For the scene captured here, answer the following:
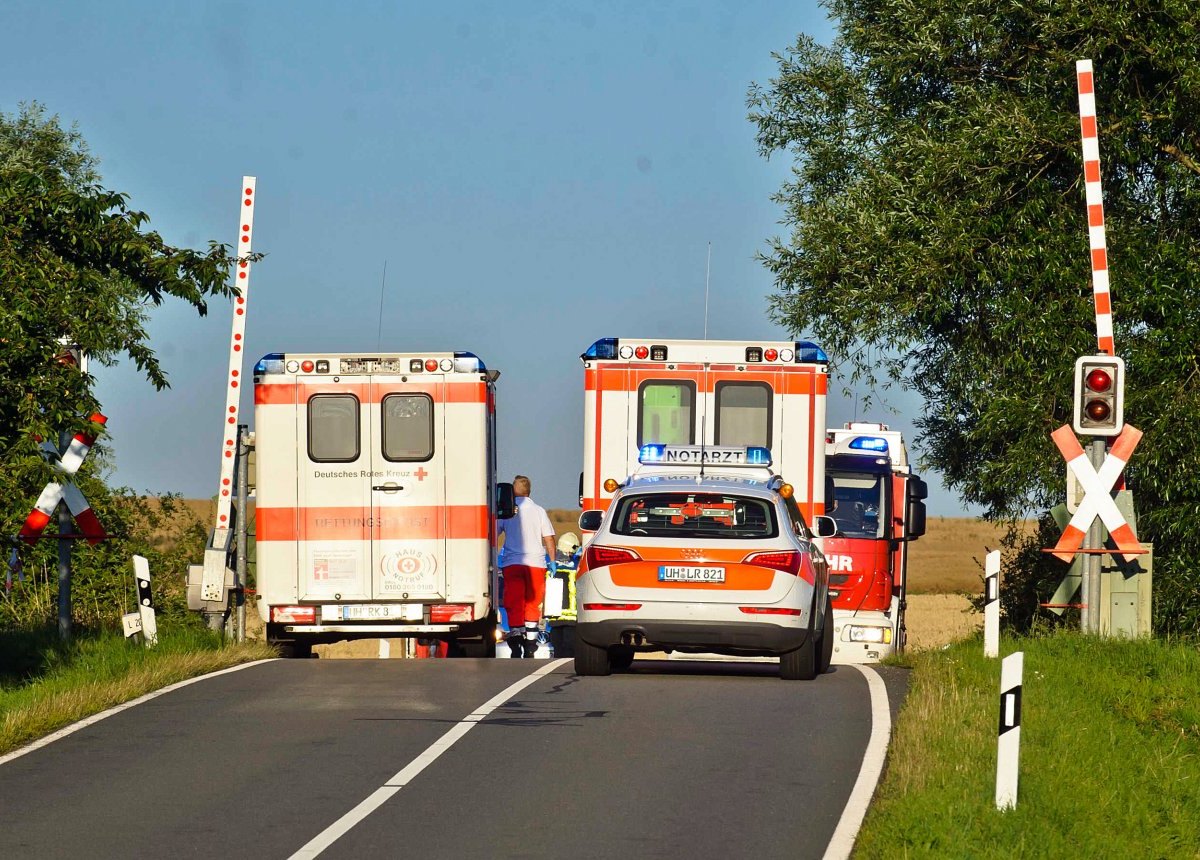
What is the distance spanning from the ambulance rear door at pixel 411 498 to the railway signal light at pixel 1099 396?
6946 millimetres

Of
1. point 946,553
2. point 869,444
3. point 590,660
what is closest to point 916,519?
point 869,444

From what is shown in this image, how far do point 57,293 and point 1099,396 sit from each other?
8043 mm

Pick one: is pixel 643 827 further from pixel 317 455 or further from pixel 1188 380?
pixel 1188 380

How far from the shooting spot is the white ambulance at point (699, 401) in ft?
67.1

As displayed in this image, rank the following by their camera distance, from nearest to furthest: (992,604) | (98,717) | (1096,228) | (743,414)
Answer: (98,717)
(992,604)
(1096,228)
(743,414)

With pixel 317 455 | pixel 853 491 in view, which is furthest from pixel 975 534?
pixel 317 455

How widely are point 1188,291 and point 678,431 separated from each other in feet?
18.7

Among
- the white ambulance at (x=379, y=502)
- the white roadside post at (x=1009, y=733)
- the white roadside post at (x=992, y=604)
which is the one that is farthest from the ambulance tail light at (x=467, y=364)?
the white roadside post at (x=1009, y=733)

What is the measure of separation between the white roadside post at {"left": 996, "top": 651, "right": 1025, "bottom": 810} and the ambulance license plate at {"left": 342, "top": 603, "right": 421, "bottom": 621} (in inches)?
426

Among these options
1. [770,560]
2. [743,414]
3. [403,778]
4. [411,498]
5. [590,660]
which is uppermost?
[743,414]

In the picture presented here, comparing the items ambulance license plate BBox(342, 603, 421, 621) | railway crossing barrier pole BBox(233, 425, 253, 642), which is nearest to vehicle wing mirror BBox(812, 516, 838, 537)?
ambulance license plate BBox(342, 603, 421, 621)

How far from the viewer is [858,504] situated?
976 inches

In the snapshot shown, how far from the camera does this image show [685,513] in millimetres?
16719

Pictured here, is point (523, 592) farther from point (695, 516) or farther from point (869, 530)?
point (695, 516)
